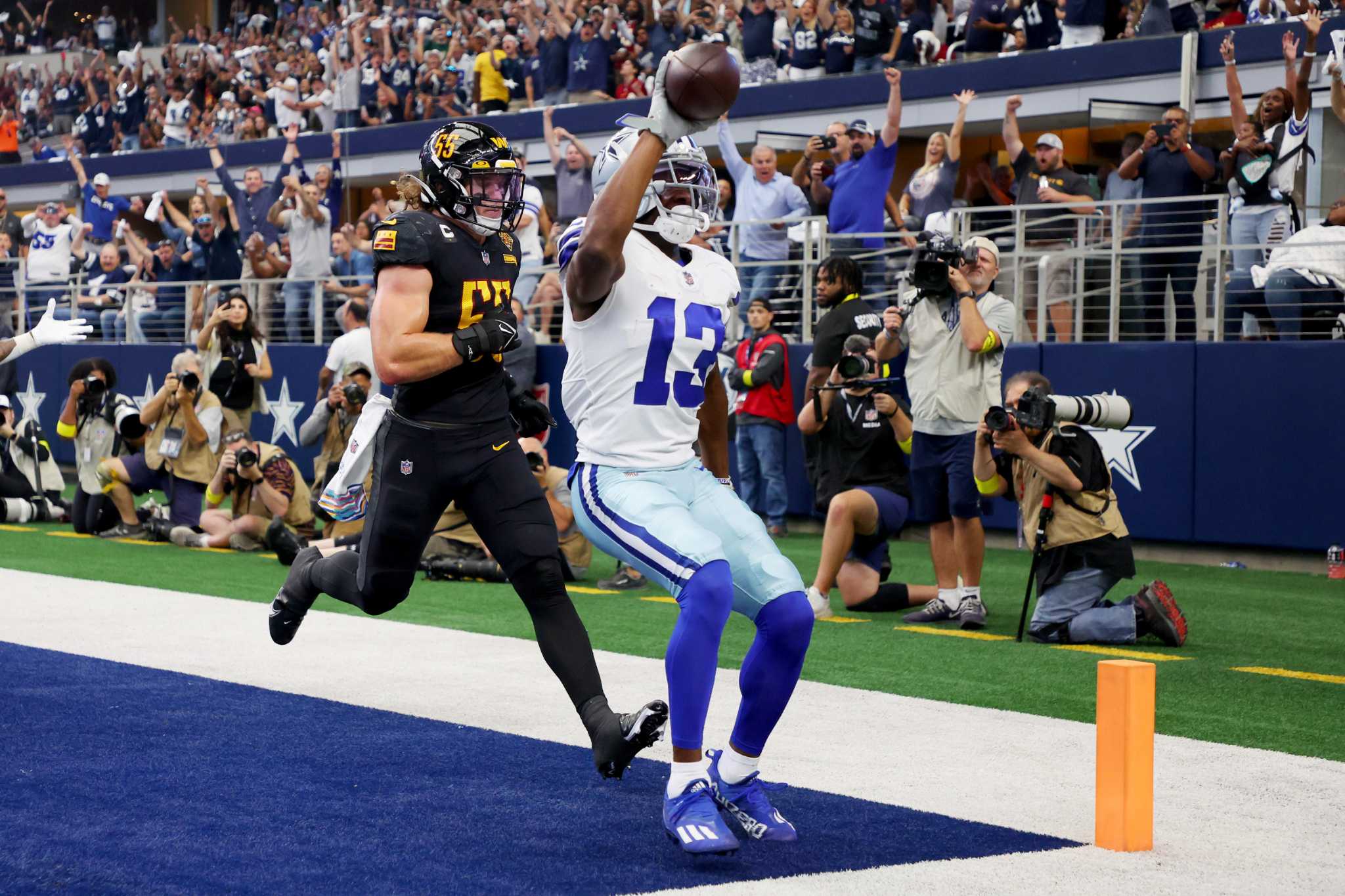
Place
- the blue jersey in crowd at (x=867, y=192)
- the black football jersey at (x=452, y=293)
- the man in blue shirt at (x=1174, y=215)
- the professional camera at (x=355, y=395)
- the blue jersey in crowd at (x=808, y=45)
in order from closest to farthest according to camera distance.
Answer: the black football jersey at (x=452, y=293), the professional camera at (x=355, y=395), the man in blue shirt at (x=1174, y=215), the blue jersey in crowd at (x=867, y=192), the blue jersey in crowd at (x=808, y=45)

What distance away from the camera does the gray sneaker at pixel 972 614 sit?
29.3 feet

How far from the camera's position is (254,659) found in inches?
299

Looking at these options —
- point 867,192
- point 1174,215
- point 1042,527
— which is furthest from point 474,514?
point 1174,215

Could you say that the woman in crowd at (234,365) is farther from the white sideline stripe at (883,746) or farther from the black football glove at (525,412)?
the black football glove at (525,412)

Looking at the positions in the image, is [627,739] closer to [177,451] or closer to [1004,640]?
[1004,640]

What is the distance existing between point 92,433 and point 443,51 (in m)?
11.1

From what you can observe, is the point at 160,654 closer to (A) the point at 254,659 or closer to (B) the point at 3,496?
(A) the point at 254,659

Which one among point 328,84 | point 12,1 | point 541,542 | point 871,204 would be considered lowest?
point 541,542

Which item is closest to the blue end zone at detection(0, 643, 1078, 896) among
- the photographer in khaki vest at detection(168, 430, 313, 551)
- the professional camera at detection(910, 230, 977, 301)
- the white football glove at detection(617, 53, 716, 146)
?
the white football glove at detection(617, 53, 716, 146)

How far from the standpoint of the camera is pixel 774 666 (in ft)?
15.0

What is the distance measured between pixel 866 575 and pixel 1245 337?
4.40m

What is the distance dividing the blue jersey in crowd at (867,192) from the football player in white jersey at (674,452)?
363 inches

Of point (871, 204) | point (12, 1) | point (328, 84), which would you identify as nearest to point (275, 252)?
point (328, 84)

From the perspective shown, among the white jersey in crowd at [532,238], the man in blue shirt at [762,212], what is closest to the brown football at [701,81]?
the man in blue shirt at [762,212]
